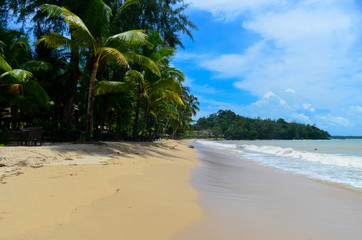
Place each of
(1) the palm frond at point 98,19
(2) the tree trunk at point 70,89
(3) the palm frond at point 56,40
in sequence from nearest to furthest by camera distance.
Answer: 1. (3) the palm frond at point 56,40
2. (1) the palm frond at point 98,19
3. (2) the tree trunk at point 70,89

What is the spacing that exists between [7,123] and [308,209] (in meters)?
17.3

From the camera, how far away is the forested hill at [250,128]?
10884 cm

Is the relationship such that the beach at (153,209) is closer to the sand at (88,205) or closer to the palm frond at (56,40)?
the sand at (88,205)

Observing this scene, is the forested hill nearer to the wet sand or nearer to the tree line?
the tree line

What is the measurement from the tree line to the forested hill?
9215 cm

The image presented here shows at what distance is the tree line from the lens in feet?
32.5

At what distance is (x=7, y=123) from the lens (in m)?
15.0

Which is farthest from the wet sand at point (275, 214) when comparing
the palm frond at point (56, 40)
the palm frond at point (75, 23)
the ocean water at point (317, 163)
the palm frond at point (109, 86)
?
the palm frond at point (109, 86)

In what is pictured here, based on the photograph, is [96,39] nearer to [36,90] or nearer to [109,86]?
[109,86]

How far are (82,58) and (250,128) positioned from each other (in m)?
105

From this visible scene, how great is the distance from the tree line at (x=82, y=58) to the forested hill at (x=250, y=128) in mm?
92149

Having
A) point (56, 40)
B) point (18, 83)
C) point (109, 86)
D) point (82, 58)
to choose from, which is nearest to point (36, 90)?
point (18, 83)

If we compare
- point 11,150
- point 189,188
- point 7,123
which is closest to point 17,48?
point 7,123

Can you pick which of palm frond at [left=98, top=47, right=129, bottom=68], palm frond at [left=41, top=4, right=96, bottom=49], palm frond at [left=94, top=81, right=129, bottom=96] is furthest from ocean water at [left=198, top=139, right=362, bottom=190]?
palm frond at [left=41, top=4, right=96, bottom=49]
